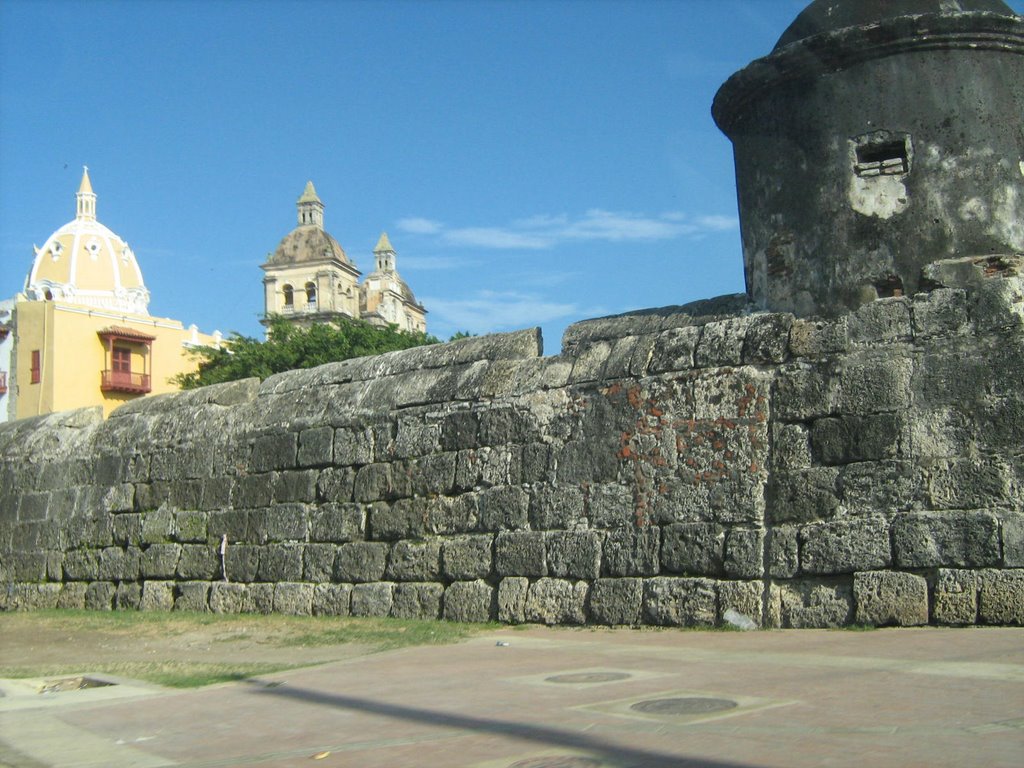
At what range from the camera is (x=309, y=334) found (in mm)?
50031

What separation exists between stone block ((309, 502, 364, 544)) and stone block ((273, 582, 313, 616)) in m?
0.43

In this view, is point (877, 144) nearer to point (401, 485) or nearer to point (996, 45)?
point (996, 45)

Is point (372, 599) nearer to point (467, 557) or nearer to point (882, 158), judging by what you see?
point (467, 557)

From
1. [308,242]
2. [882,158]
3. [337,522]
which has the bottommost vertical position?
[337,522]

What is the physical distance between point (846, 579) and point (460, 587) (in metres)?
3.02

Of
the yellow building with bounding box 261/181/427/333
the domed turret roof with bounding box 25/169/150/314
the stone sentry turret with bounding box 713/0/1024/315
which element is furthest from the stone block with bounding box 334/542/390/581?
the yellow building with bounding box 261/181/427/333

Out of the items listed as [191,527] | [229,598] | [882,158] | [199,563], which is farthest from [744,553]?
[191,527]

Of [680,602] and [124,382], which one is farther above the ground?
[124,382]

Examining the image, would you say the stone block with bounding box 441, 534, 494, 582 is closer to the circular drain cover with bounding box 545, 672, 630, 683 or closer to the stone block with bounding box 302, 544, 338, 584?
the stone block with bounding box 302, 544, 338, 584

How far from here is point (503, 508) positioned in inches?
338

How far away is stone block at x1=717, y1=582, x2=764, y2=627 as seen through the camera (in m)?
7.07

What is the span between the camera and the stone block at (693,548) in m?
7.38

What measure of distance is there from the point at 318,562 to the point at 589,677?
4.55 metres

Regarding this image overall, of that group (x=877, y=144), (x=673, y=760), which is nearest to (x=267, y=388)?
(x=877, y=144)
